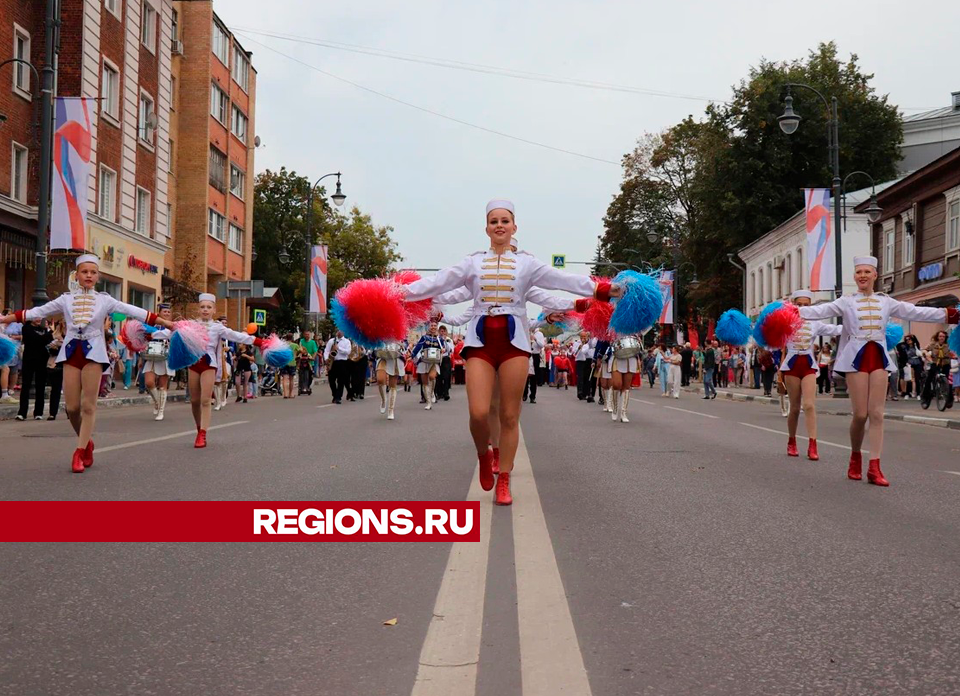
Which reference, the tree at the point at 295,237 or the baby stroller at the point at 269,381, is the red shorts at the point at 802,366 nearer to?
the baby stroller at the point at 269,381

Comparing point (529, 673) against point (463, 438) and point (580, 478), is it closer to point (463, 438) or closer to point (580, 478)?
point (580, 478)

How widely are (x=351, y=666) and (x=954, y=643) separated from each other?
228cm

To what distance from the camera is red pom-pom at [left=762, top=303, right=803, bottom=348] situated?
37.6 feet

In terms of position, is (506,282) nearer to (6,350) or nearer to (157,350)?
(6,350)

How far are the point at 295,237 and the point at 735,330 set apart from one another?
66399 millimetres

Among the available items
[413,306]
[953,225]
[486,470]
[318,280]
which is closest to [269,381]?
[318,280]

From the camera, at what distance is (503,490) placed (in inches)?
298

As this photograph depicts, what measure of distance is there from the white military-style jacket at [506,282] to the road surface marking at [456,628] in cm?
193

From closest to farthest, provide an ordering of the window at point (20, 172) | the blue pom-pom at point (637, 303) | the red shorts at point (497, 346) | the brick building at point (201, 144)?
the red shorts at point (497, 346), the blue pom-pom at point (637, 303), the window at point (20, 172), the brick building at point (201, 144)

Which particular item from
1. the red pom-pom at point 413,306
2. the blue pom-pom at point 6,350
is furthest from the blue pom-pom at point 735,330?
the blue pom-pom at point 6,350

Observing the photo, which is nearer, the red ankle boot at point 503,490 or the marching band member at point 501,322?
the marching band member at point 501,322

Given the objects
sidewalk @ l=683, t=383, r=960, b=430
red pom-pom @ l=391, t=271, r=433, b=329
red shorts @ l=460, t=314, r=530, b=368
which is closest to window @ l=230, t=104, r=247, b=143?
sidewalk @ l=683, t=383, r=960, b=430

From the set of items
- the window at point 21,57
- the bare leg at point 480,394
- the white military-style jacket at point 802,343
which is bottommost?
the bare leg at point 480,394

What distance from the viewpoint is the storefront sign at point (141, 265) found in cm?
3469
